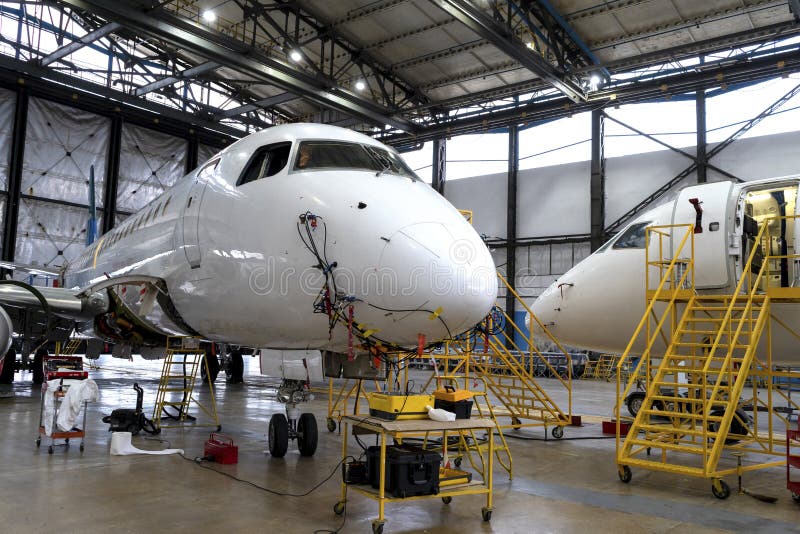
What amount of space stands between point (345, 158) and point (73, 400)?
500 cm

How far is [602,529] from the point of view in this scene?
5.66 meters

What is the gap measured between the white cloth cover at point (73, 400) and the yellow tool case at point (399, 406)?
15.4 feet

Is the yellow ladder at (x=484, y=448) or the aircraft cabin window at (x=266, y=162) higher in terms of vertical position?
the aircraft cabin window at (x=266, y=162)

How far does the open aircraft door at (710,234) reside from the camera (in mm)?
9172

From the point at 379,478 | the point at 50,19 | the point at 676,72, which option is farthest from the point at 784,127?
the point at 50,19

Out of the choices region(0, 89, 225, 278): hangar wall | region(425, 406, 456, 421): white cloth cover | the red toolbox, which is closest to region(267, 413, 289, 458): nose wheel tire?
the red toolbox

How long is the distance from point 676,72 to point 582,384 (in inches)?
501

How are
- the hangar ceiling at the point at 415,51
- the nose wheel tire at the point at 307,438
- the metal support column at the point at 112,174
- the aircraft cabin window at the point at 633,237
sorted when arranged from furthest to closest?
the metal support column at the point at 112,174, the hangar ceiling at the point at 415,51, the aircraft cabin window at the point at 633,237, the nose wheel tire at the point at 307,438

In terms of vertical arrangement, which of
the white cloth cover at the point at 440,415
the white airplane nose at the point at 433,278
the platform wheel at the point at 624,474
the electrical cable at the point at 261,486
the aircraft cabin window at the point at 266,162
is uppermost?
the aircraft cabin window at the point at 266,162

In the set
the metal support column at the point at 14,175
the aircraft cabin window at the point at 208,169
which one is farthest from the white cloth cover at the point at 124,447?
the metal support column at the point at 14,175

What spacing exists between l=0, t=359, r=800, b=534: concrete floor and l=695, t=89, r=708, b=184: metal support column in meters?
20.1

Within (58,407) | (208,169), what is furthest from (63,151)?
(208,169)

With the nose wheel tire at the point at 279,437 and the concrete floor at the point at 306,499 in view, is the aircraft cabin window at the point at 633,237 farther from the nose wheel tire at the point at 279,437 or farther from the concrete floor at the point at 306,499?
the nose wheel tire at the point at 279,437

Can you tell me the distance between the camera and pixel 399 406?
592cm
